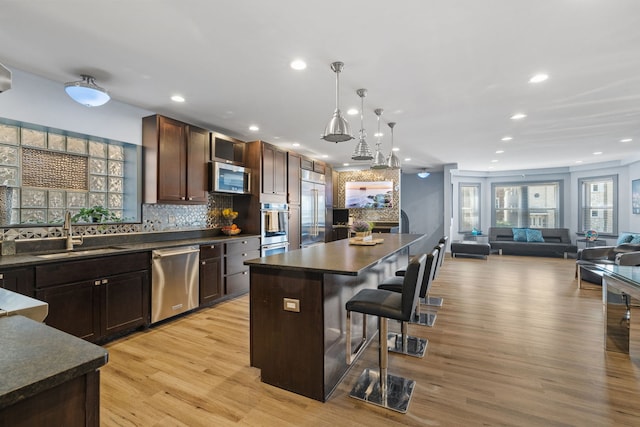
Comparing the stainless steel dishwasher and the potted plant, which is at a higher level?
the potted plant

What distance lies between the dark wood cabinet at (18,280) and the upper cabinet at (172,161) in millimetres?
1489

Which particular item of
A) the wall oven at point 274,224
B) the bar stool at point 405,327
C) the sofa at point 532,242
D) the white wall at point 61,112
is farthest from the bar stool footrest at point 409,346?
the sofa at point 532,242

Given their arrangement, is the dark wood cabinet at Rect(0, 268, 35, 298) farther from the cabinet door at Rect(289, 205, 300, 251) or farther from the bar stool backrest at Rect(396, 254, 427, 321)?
the cabinet door at Rect(289, 205, 300, 251)

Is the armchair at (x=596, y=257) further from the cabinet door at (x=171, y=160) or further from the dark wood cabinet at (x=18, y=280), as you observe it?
the dark wood cabinet at (x=18, y=280)

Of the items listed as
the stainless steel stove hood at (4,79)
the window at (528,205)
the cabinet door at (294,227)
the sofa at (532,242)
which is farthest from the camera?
the window at (528,205)

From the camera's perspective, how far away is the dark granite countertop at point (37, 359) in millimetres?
663

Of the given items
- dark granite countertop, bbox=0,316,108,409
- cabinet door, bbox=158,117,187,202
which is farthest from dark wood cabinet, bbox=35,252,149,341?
dark granite countertop, bbox=0,316,108,409

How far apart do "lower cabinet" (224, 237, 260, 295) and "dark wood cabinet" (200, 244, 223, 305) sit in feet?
0.42

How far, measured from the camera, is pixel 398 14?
1972 mm

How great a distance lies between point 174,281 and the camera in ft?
11.6

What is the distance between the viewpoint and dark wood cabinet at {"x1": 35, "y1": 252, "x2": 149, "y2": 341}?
2.57m

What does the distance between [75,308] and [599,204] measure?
11263mm

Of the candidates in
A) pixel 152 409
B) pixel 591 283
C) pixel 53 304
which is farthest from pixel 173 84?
pixel 591 283

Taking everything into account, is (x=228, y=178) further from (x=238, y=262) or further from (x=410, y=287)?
(x=410, y=287)
